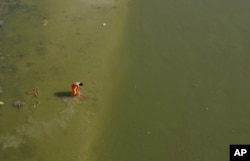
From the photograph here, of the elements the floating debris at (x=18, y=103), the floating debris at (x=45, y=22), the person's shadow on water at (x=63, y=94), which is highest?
the floating debris at (x=45, y=22)

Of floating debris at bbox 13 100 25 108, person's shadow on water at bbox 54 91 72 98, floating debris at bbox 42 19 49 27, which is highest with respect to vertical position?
floating debris at bbox 42 19 49 27

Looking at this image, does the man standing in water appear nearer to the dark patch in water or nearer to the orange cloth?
the orange cloth

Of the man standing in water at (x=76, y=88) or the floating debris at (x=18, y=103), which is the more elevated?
the man standing in water at (x=76, y=88)

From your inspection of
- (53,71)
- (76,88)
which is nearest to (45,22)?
(53,71)

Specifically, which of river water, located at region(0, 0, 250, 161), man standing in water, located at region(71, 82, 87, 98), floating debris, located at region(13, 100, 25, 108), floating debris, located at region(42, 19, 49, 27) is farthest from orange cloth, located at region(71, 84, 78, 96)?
floating debris, located at region(42, 19, 49, 27)

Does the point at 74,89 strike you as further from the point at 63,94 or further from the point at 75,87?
the point at 63,94

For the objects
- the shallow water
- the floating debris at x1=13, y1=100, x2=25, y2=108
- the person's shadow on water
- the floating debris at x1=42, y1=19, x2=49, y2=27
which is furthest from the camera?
the floating debris at x1=42, y1=19, x2=49, y2=27

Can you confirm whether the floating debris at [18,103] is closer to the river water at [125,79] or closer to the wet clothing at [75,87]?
the river water at [125,79]

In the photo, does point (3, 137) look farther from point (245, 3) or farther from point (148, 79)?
point (245, 3)

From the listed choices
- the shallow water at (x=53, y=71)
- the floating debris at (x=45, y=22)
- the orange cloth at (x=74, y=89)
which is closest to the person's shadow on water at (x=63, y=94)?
the shallow water at (x=53, y=71)

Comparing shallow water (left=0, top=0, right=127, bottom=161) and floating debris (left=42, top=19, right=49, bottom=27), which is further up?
floating debris (left=42, top=19, right=49, bottom=27)
